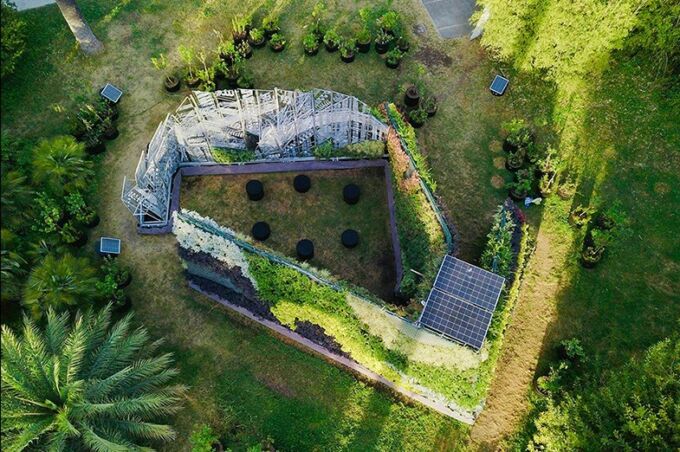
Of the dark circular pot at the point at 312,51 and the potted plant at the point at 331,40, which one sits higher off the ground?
the potted plant at the point at 331,40

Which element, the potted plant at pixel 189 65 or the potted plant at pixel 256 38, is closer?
the potted plant at pixel 189 65

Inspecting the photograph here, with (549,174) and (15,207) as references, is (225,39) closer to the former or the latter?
(15,207)

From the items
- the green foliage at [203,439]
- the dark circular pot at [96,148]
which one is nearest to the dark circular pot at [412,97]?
the dark circular pot at [96,148]

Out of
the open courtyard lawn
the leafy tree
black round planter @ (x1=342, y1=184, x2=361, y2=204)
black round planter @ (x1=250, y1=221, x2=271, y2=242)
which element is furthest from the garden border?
the leafy tree

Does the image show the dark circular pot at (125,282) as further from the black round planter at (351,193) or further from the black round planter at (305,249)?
the black round planter at (351,193)

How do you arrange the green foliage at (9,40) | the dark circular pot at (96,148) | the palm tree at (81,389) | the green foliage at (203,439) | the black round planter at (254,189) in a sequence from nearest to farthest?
the palm tree at (81,389), the green foliage at (203,439), the black round planter at (254,189), the dark circular pot at (96,148), the green foliage at (9,40)

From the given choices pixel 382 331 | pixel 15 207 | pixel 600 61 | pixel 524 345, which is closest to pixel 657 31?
pixel 600 61

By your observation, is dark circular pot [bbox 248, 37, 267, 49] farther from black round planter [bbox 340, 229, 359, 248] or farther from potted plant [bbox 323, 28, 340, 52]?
black round planter [bbox 340, 229, 359, 248]
